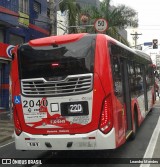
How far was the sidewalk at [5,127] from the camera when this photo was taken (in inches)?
495

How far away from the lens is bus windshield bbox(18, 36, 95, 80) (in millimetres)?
8031

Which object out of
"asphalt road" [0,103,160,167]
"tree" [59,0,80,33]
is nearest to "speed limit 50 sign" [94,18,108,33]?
"tree" [59,0,80,33]

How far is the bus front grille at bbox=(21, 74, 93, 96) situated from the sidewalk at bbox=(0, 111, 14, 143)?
428cm

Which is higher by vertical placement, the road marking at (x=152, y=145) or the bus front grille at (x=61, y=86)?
the bus front grille at (x=61, y=86)

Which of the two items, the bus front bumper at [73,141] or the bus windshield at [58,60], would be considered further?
the bus windshield at [58,60]

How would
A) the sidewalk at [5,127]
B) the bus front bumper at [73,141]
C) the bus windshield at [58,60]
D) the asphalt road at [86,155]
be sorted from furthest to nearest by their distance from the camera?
the sidewalk at [5,127] < the asphalt road at [86,155] < the bus windshield at [58,60] < the bus front bumper at [73,141]

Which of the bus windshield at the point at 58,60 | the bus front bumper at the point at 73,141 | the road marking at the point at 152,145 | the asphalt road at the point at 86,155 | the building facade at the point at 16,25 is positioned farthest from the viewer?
the building facade at the point at 16,25

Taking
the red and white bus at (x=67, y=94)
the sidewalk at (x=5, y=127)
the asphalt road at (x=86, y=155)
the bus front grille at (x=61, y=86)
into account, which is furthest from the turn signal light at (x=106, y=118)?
the sidewalk at (x=5, y=127)

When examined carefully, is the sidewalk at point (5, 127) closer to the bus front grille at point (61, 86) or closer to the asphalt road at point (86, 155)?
the asphalt road at point (86, 155)

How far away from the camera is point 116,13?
117 ft

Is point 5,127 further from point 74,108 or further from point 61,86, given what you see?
point 74,108

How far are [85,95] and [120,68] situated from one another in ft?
6.19

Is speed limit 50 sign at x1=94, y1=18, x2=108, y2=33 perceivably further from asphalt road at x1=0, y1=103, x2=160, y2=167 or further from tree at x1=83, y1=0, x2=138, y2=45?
asphalt road at x1=0, y1=103, x2=160, y2=167

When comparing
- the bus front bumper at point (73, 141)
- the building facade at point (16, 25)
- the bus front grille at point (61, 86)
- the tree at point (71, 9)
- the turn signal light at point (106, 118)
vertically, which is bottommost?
the bus front bumper at point (73, 141)
